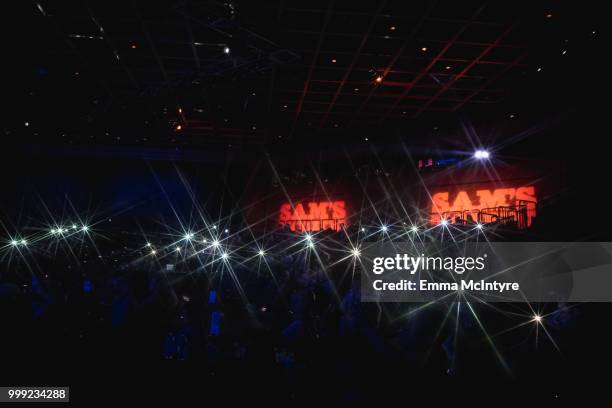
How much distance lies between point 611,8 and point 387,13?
4.00 m

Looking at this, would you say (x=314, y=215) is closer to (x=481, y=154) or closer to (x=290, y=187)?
(x=290, y=187)

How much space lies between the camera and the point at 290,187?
1744cm

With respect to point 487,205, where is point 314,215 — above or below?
above

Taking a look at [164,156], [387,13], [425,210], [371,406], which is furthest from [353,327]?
[164,156]

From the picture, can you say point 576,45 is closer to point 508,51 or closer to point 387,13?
point 508,51

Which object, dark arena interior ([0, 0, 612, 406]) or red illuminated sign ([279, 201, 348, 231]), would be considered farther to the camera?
red illuminated sign ([279, 201, 348, 231])

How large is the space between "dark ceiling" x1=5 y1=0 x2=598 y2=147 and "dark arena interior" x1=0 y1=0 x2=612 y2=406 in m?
0.06

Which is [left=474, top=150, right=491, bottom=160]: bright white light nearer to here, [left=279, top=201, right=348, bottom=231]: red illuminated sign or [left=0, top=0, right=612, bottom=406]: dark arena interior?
[left=0, top=0, right=612, bottom=406]: dark arena interior

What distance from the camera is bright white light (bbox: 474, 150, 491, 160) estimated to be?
495 inches

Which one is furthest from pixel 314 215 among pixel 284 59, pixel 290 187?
pixel 284 59

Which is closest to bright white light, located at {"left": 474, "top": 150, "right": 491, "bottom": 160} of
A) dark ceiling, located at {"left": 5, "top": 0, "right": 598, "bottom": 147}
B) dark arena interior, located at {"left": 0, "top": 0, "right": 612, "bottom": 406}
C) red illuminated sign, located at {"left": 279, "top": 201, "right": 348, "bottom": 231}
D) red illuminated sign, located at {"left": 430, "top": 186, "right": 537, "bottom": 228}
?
dark arena interior, located at {"left": 0, "top": 0, "right": 612, "bottom": 406}

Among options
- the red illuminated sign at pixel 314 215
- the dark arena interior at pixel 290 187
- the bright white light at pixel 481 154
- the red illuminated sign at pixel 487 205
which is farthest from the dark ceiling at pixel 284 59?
the red illuminated sign at pixel 314 215

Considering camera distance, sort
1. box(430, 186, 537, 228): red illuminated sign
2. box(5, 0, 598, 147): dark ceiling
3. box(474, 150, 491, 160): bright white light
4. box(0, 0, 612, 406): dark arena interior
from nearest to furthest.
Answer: box(0, 0, 612, 406): dark arena interior, box(5, 0, 598, 147): dark ceiling, box(430, 186, 537, 228): red illuminated sign, box(474, 150, 491, 160): bright white light

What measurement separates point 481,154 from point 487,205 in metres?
1.71
